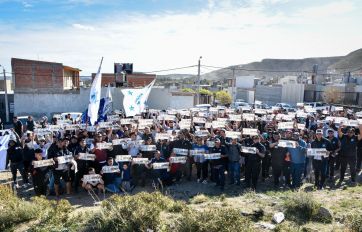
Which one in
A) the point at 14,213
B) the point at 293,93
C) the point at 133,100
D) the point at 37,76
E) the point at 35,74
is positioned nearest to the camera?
the point at 14,213

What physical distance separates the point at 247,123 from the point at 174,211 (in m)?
10.8

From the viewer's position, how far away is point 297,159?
1179 centimetres

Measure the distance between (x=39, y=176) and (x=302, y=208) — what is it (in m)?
8.02

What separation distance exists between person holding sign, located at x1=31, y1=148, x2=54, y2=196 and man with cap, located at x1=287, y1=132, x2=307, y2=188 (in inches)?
317

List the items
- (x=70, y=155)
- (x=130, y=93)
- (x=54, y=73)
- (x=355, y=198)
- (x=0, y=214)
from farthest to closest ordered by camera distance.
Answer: (x=54, y=73), (x=130, y=93), (x=70, y=155), (x=355, y=198), (x=0, y=214)

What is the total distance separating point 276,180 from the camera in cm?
1219

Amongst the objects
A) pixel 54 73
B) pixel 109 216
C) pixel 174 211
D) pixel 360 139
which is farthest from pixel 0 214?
pixel 54 73

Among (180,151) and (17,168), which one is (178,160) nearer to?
(180,151)

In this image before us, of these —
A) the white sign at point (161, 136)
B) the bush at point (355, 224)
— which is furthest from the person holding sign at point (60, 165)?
the bush at point (355, 224)

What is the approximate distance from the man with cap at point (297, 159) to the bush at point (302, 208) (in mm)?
3969

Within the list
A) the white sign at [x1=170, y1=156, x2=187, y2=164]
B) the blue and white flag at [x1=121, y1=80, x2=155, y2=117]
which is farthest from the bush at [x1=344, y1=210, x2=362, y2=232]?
the blue and white flag at [x1=121, y1=80, x2=155, y2=117]

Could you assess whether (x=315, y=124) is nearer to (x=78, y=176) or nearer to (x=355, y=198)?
(x=355, y=198)

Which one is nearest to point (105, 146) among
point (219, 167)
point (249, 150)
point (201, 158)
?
point (201, 158)

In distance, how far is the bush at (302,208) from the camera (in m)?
7.61
